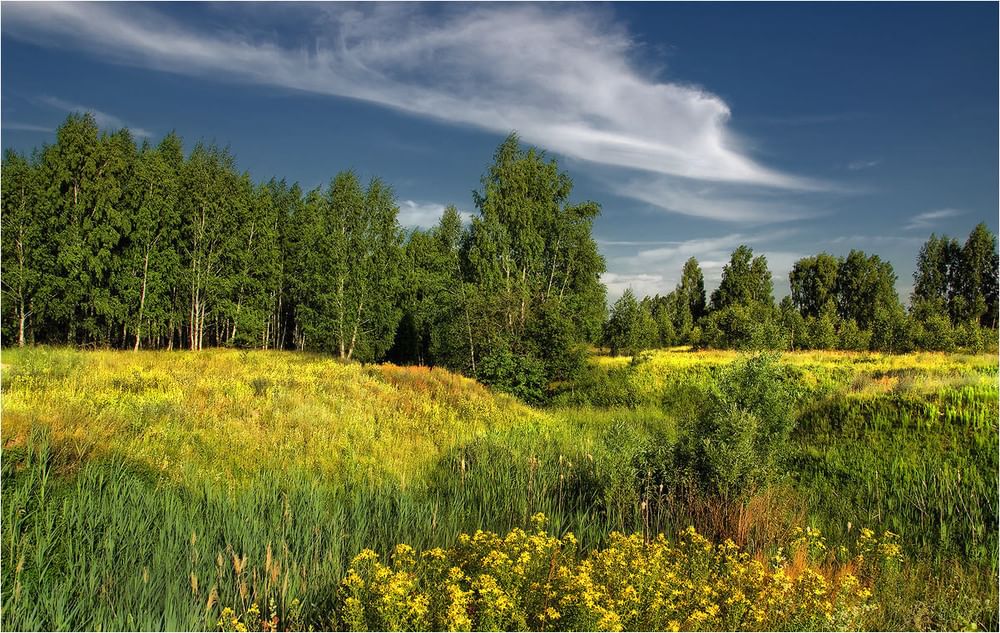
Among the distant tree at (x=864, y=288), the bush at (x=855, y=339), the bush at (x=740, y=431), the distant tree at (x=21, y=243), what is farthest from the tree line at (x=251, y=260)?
the distant tree at (x=864, y=288)

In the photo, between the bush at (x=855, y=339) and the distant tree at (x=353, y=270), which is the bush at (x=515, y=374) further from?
the bush at (x=855, y=339)

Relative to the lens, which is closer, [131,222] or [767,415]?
[767,415]

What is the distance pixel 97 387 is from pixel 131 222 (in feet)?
77.0

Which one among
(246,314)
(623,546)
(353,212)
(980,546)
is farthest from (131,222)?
(980,546)

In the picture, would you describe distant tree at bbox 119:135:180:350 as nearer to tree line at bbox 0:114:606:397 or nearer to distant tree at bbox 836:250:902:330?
tree line at bbox 0:114:606:397

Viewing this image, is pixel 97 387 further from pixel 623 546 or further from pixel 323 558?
pixel 623 546

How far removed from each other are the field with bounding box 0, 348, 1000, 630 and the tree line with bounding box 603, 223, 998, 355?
96.6ft

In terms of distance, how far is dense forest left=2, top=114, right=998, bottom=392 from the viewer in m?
27.5

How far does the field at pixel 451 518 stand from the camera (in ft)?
12.3

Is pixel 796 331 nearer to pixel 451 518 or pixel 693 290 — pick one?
pixel 693 290

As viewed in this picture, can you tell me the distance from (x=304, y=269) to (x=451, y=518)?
3534 cm

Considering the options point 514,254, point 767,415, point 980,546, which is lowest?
point 980,546

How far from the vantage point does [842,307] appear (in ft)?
174

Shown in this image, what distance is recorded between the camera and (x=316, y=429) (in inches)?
440
